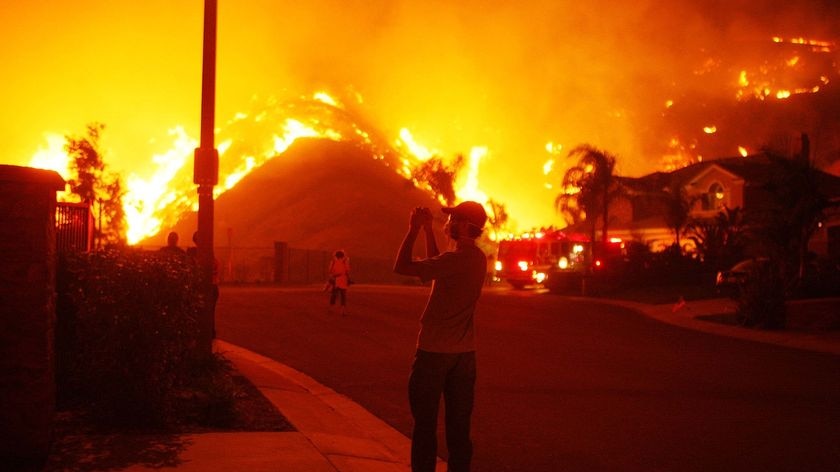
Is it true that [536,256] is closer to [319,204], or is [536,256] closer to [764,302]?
[764,302]

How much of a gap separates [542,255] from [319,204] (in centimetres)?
2771

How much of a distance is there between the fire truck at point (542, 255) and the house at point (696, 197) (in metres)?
6.01

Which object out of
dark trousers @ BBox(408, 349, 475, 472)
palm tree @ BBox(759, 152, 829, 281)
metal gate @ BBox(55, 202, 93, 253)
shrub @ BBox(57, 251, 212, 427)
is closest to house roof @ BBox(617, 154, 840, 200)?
palm tree @ BBox(759, 152, 829, 281)

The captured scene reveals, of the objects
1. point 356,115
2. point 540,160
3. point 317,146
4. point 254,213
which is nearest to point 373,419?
point 254,213

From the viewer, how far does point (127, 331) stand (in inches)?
276

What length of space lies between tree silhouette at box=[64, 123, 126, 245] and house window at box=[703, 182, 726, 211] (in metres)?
31.6

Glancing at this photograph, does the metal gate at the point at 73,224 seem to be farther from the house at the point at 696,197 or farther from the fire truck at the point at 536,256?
the house at the point at 696,197

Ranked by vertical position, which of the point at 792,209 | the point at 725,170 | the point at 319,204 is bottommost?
the point at 792,209

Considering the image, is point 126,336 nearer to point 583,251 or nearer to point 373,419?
point 373,419

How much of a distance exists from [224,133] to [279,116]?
16.4ft

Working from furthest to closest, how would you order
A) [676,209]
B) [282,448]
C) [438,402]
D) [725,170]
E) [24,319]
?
[725,170] < [676,209] < [282,448] < [24,319] < [438,402]

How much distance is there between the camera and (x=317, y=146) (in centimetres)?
7375

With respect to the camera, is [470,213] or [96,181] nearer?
[470,213]

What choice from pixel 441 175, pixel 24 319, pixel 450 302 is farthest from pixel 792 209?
pixel 441 175
